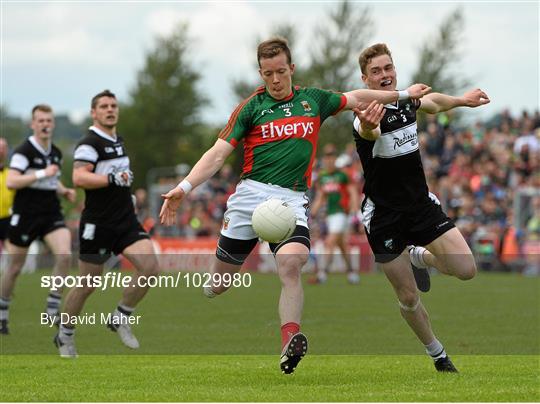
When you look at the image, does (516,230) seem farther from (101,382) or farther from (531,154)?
(101,382)

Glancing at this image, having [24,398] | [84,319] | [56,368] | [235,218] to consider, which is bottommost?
[84,319]

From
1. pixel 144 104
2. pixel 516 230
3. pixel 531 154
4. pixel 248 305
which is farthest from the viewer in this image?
pixel 144 104

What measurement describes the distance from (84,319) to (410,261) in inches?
261

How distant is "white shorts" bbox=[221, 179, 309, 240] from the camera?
8.74 meters

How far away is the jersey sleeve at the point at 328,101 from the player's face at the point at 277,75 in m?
0.29

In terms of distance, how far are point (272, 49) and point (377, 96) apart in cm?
100

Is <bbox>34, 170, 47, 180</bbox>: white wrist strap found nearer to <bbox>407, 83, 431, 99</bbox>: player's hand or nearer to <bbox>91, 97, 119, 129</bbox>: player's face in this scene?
<bbox>91, 97, 119, 129</bbox>: player's face

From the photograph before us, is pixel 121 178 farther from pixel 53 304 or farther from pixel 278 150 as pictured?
pixel 53 304

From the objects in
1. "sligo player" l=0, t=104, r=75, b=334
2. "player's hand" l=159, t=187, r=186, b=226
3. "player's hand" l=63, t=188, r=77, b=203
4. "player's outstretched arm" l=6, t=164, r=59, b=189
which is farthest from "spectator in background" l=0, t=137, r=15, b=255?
"player's hand" l=159, t=187, r=186, b=226

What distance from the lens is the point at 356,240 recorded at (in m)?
29.0

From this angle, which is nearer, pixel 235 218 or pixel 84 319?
pixel 235 218

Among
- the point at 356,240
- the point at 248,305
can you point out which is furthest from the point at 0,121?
the point at 248,305

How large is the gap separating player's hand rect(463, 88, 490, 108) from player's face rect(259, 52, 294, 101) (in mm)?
1664

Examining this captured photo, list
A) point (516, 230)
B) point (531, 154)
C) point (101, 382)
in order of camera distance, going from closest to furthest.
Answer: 1. point (101, 382)
2. point (516, 230)
3. point (531, 154)
